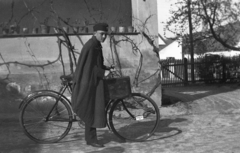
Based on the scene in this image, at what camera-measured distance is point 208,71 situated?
1992cm

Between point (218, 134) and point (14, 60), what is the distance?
454 centimetres

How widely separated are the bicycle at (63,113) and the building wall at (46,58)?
8.36 feet

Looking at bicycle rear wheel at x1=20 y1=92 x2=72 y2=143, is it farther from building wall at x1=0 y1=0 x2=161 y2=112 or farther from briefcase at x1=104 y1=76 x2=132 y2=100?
building wall at x1=0 y1=0 x2=161 y2=112

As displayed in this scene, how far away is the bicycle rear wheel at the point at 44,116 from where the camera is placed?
599 cm

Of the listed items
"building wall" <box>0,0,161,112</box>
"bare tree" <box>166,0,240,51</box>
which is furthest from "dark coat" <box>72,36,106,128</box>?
"bare tree" <box>166,0,240,51</box>

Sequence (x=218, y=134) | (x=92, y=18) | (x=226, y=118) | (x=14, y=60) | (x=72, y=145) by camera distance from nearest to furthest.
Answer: (x=72, y=145), (x=218, y=134), (x=226, y=118), (x=14, y=60), (x=92, y=18)

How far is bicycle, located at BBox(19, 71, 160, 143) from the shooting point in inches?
236

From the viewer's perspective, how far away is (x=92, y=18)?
9.45 meters

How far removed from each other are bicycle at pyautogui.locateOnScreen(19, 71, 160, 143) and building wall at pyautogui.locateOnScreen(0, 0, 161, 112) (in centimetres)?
255

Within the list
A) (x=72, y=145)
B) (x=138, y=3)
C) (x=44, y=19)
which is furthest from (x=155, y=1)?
(x=72, y=145)

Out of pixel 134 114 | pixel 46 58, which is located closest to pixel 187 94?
pixel 46 58

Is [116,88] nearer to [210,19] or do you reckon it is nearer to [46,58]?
[46,58]

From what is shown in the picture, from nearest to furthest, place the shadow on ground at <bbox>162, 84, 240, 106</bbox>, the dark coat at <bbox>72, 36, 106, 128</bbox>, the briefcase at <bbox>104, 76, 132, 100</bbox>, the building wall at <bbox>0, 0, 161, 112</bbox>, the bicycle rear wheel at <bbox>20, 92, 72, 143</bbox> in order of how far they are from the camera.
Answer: the dark coat at <bbox>72, 36, 106, 128</bbox> < the briefcase at <bbox>104, 76, 132, 100</bbox> < the bicycle rear wheel at <bbox>20, 92, 72, 143</bbox> < the building wall at <bbox>0, 0, 161, 112</bbox> < the shadow on ground at <bbox>162, 84, 240, 106</bbox>

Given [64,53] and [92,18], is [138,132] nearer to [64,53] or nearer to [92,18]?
[64,53]
